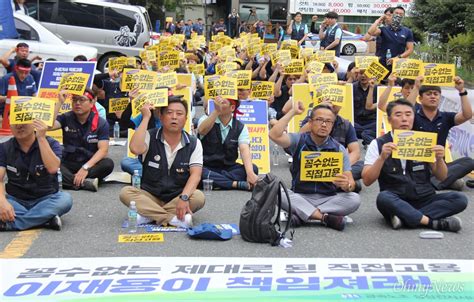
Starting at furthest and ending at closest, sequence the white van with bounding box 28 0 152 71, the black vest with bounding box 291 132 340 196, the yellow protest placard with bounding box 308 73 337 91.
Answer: the white van with bounding box 28 0 152 71
the yellow protest placard with bounding box 308 73 337 91
the black vest with bounding box 291 132 340 196

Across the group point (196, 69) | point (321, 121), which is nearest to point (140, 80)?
point (321, 121)

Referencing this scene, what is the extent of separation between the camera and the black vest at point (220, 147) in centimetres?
853

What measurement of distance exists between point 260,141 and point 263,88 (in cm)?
166

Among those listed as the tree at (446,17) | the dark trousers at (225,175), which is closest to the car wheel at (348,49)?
the tree at (446,17)

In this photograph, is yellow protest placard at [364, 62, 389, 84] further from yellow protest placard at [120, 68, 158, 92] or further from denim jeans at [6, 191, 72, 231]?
denim jeans at [6, 191, 72, 231]

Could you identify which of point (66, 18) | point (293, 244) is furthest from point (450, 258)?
point (66, 18)

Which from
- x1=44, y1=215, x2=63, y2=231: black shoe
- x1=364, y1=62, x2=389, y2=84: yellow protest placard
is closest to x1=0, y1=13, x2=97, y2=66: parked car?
x1=364, y1=62, x2=389, y2=84: yellow protest placard

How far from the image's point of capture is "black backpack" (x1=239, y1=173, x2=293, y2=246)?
251 inches

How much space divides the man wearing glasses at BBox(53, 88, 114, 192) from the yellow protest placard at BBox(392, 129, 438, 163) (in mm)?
3615

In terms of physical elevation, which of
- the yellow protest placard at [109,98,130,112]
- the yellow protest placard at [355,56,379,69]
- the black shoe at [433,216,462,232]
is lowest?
the black shoe at [433,216,462,232]

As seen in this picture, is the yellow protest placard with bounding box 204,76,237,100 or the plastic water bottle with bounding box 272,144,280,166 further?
the plastic water bottle with bounding box 272,144,280,166

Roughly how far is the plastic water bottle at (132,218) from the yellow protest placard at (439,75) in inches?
160

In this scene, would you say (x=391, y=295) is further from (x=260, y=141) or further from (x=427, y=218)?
(x=260, y=141)

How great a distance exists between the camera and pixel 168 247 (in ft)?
20.7
